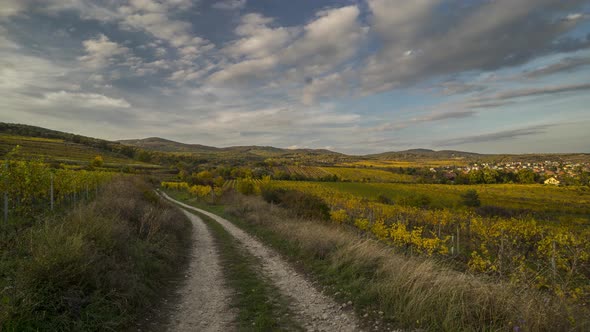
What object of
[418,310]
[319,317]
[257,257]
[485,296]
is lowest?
[257,257]

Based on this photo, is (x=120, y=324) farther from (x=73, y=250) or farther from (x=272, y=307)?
(x=272, y=307)

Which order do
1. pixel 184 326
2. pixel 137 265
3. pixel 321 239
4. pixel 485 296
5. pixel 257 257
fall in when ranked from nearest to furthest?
pixel 485 296 → pixel 184 326 → pixel 137 265 → pixel 321 239 → pixel 257 257

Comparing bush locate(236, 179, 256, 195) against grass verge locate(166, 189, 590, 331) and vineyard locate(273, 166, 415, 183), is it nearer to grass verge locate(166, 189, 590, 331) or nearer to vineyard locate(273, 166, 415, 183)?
grass verge locate(166, 189, 590, 331)

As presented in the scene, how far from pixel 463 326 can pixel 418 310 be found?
72 centimetres

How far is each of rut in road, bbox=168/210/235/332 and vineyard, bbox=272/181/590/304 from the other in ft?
18.0

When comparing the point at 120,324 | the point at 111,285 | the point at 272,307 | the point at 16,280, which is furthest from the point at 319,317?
the point at 16,280

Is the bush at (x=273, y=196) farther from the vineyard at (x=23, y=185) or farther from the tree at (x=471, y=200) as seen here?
the tree at (x=471, y=200)

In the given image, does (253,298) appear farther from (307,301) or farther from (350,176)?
(350,176)

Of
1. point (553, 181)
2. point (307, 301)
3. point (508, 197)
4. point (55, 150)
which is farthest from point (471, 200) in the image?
point (55, 150)

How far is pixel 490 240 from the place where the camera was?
1538cm

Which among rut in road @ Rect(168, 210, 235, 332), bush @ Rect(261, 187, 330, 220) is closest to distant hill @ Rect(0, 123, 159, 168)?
bush @ Rect(261, 187, 330, 220)

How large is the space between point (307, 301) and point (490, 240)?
13.2m

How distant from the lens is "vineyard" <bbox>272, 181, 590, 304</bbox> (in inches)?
267

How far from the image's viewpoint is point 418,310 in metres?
5.05
